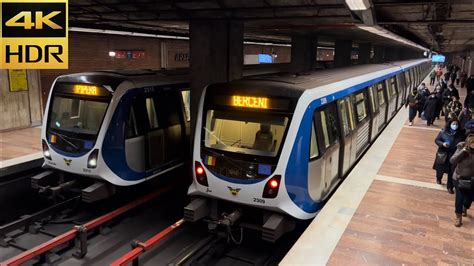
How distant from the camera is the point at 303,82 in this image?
6.64 metres

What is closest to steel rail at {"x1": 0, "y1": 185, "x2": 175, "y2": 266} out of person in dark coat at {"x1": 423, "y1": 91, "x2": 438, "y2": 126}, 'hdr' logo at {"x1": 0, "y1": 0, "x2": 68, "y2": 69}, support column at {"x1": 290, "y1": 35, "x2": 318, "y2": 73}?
'hdr' logo at {"x1": 0, "y1": 0, "x2": 68, "y2": 69}

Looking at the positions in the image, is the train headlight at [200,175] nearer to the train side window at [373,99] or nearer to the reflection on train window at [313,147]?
the reflection on train window at [313,147]

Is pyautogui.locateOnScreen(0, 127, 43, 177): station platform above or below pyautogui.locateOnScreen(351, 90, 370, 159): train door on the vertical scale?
below

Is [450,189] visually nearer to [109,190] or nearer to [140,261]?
[140,261]

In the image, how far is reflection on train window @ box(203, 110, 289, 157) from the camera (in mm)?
5918

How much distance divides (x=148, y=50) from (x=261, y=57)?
34.4 feet

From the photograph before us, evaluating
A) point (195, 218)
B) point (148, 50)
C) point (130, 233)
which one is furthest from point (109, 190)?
point (148, 50)

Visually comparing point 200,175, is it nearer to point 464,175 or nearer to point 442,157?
point 464,175

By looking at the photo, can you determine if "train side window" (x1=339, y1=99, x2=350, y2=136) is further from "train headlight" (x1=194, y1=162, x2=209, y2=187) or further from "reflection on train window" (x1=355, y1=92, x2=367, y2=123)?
"train headlight" (x1=194, y1=162, x2=209, y2=187)

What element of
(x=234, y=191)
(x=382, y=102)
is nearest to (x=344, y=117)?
(x=234, y=191)

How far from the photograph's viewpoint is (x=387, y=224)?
19.1ft

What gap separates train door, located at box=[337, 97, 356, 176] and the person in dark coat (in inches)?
219

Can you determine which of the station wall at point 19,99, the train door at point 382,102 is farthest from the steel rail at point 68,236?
the station wall at point 19,99

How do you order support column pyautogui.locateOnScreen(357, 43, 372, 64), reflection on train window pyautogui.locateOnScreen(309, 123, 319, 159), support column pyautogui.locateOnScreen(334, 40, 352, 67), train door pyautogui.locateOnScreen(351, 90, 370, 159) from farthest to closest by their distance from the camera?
1. support column pyautogui.locateOnScreen(357, 43, 372, 64)
2. support column pyautogui.locateOnScreen(334, 40, 352, 67)
3. train door pyautogui.locateOnScreen(351, 90, 370, 159)
4. reflection on train window pyautogui.locateOnScreen(309, 123, 319, 159)
